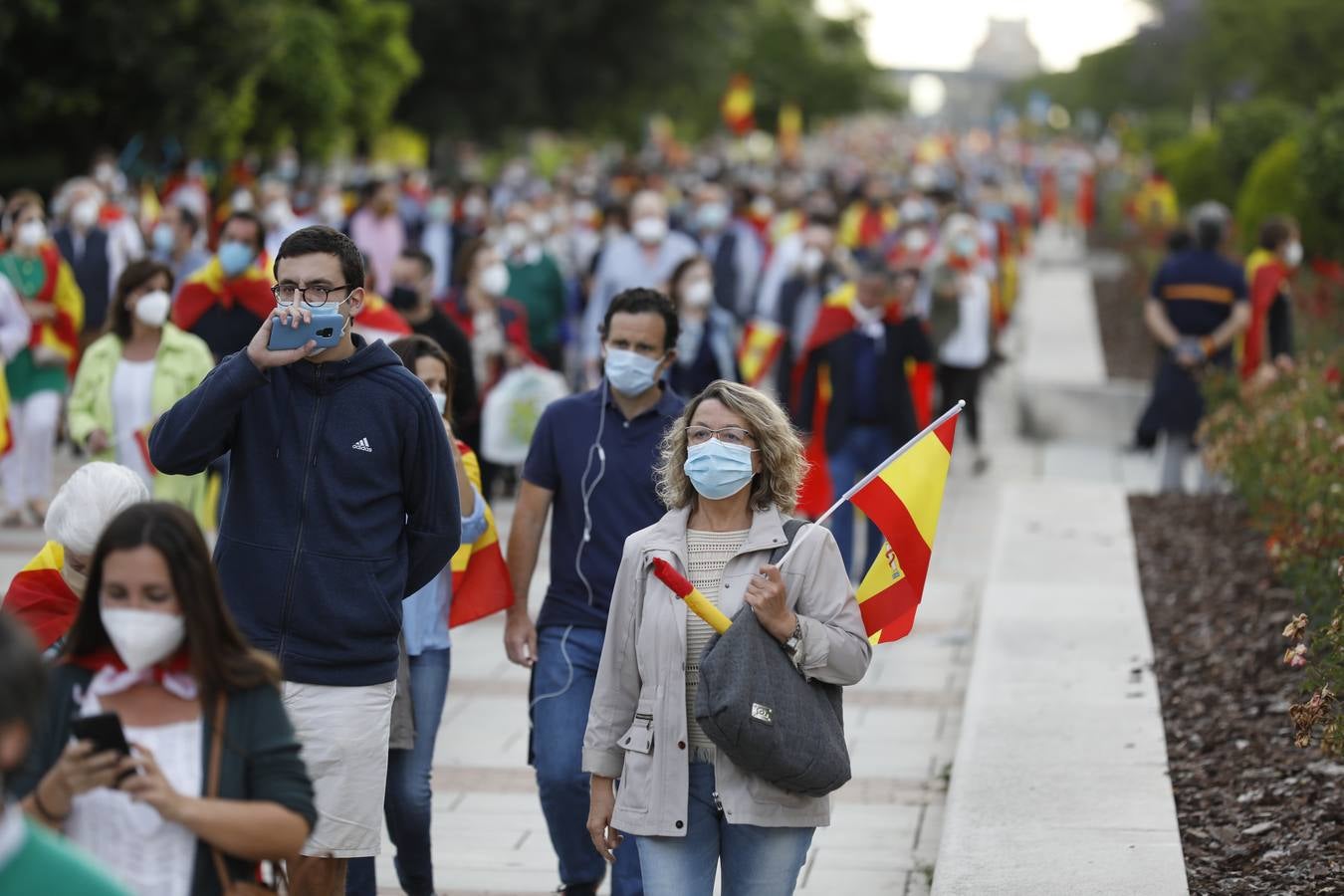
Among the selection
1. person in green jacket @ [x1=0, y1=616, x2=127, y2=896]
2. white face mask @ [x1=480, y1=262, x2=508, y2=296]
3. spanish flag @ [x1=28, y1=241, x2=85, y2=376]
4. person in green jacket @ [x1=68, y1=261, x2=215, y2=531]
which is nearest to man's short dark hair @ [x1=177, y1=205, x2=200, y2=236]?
spanish flag @ [x1=28, y1=241, x2=85, y2=376]

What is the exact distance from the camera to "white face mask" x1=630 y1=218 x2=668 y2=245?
15852mm

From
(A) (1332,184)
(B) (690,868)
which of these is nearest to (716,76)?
(A) (1332,184)

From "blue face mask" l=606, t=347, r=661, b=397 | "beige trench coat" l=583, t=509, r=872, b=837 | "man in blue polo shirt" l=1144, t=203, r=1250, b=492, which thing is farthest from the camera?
"man in blue polo shirt" l=1144, t=203, r=1250, b=492

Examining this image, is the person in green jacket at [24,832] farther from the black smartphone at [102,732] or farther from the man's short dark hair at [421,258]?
the man's short dark hair at [421,258]

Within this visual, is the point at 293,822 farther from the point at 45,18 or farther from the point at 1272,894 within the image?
the point at 45,18

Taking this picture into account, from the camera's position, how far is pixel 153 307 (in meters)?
9.77

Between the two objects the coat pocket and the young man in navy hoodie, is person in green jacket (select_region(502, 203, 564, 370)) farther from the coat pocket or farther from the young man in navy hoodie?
the coat pocket

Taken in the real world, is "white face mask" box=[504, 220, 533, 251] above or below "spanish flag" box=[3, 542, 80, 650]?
above

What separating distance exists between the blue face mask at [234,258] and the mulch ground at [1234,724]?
4567 millimetres

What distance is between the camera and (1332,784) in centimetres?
721

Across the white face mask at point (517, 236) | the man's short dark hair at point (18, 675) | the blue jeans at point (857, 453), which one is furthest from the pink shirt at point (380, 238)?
the man's short dark hair at point (18, 675)

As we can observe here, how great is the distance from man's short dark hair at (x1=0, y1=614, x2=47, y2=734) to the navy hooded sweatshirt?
7.17 ft

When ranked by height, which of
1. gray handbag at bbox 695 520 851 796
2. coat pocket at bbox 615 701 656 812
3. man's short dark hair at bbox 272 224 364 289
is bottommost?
coat pocket at bbox 615 701 656 812

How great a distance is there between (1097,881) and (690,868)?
61.5 inches
